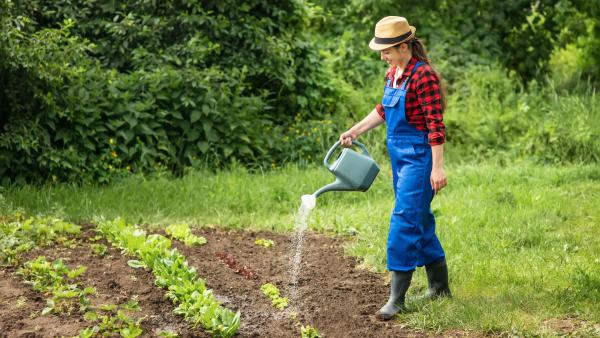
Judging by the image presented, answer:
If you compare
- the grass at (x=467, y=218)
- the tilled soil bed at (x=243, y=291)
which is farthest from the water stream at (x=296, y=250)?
the grass at (x=467, y=218)

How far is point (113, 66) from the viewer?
31.9 feet

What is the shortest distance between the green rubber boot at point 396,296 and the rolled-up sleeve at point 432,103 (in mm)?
778

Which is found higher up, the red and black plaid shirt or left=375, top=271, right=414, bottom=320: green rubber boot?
the red and black plaid shirt

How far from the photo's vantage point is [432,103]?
4.85 metres

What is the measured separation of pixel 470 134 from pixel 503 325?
5.57 metres

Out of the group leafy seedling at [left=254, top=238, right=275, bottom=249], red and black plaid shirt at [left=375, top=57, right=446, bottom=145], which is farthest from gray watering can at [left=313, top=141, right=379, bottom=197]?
leafy seedling at [left=254, top=238, right=275, bottom=249]

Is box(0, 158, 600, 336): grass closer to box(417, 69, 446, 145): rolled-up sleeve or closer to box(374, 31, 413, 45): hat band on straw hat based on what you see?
box(417, 69, 446, 145): rolled-up sleeve

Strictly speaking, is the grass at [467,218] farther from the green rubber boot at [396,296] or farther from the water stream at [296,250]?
the water stream at [296,250]

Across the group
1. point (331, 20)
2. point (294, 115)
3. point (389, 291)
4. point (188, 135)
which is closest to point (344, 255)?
point (389, 291)

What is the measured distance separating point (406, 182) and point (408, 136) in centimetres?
25

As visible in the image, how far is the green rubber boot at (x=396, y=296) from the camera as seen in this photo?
5.08m

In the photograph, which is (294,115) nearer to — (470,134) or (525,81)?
(470,134)

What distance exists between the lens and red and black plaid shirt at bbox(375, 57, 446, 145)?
4.82 m

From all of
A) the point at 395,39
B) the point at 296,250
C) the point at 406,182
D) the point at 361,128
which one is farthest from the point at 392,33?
the point at 296,250
